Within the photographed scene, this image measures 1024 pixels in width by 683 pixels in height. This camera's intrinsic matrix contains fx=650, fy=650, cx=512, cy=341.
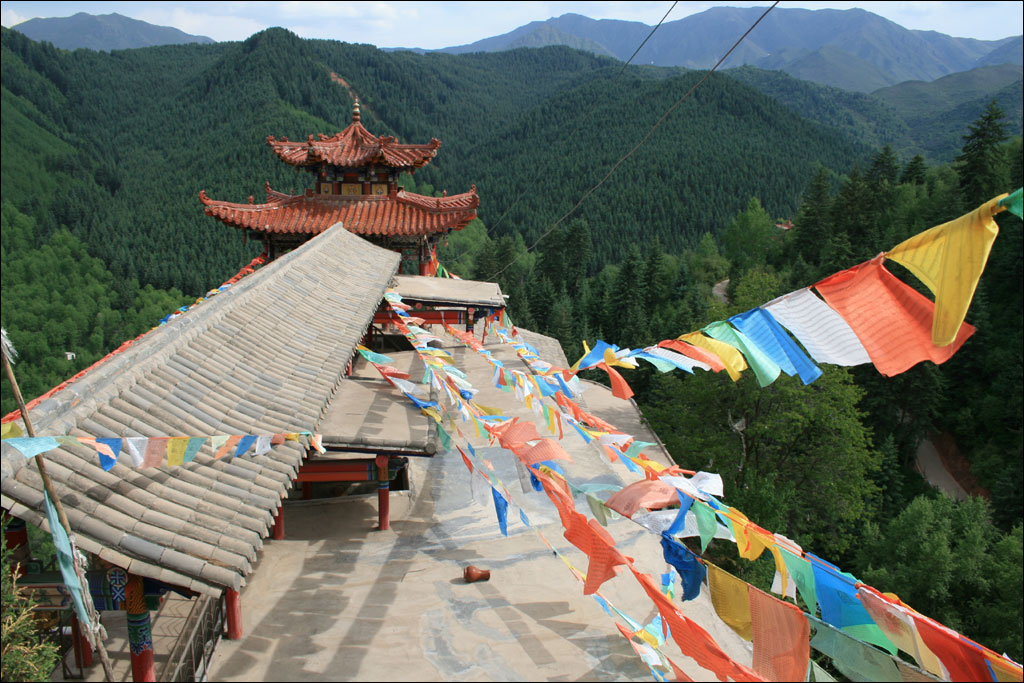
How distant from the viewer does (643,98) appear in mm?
102875

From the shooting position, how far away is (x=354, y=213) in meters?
17.1

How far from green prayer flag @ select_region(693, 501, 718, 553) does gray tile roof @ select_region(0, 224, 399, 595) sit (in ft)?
10.3

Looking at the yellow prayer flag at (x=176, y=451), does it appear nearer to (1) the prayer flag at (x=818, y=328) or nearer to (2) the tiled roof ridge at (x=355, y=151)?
(1) the prayer flag at (x=818, y=328)

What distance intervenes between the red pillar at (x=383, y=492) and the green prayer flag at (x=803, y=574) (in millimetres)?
5511

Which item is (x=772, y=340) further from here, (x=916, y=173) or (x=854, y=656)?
(x=916, y=173)

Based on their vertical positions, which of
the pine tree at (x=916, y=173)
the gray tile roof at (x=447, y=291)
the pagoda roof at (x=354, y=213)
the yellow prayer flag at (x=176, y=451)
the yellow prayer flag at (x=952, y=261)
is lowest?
the gray tile roof at (x=447, y=291)

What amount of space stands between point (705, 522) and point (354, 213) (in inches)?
562

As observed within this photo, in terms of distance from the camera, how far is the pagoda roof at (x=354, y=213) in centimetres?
1608

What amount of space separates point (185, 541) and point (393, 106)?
134 meters

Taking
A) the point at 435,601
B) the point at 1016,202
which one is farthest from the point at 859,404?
the point at 1016,202

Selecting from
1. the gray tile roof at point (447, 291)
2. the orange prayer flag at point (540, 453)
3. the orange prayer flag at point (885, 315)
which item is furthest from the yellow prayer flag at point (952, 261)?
the gray tile roof at point (447, 291)

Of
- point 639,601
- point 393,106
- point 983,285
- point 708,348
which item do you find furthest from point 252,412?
point 393,106

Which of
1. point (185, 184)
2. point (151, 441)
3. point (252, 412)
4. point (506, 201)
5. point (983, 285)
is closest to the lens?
point (151, 441)

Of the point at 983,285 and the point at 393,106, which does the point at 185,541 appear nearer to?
the point at 983,285
